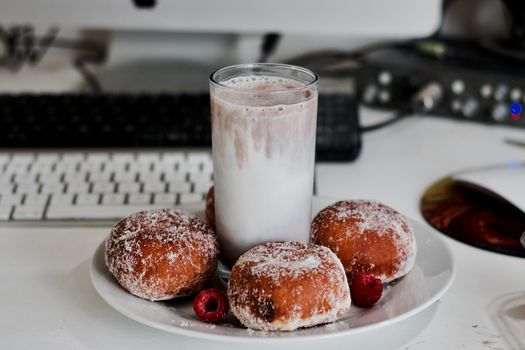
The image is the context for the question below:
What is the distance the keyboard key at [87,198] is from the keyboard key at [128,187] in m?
0.03

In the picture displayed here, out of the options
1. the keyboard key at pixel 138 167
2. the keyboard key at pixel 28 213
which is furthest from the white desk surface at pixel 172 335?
the keyboard key at pixel 138 167

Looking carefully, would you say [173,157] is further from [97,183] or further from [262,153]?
[262,153]

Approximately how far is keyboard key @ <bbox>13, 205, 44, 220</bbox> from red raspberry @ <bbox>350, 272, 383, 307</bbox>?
1.11 ft

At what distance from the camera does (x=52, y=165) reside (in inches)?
32.0

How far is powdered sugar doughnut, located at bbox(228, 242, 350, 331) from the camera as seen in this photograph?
49 cm

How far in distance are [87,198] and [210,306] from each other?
26 cm

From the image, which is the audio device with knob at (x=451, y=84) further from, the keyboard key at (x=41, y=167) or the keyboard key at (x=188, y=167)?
the keyboard key at (x=41, y=167)

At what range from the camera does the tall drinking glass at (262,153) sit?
1.76 ft

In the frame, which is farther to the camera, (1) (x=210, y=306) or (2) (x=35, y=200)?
(2) (x=35, y=200)

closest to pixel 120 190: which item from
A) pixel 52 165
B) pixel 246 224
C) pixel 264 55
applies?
pixel 52 165

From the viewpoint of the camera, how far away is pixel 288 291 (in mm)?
491

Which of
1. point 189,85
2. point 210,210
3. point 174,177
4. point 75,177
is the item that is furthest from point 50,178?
point 189,85

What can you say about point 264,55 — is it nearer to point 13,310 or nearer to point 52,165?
point 52,165

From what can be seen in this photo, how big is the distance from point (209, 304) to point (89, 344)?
0.31ft
